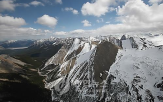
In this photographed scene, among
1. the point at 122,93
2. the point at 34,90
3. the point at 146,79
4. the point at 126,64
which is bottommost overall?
the point at 34,90

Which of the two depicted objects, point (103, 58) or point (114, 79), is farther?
point (103, 58)

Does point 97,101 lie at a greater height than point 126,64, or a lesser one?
lesser

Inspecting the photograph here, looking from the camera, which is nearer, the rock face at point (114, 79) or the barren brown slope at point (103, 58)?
the rock face at point (114, 79)

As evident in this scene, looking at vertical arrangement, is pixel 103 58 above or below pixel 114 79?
above

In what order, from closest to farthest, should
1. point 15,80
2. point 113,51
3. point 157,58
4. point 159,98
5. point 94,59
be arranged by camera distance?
point 159,98 < point 157,58 < point 94,59 < point 113,51 < point 15,80

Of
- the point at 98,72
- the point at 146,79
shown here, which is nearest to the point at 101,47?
the point at 98,72

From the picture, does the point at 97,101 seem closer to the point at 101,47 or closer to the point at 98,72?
the point at 98,72

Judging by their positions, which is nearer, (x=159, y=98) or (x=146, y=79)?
(x=159, y=98)

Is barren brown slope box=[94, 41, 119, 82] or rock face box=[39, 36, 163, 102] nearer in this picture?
rock face box=[39, 36, 163, 102]
